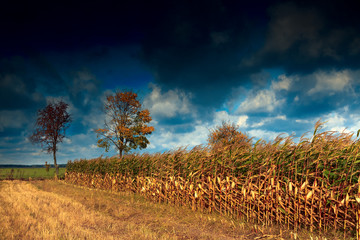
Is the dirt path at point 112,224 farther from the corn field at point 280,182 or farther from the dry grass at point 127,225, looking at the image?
the corn field at point 280,182

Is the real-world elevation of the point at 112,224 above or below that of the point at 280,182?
below

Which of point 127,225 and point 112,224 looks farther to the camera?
point 112,224

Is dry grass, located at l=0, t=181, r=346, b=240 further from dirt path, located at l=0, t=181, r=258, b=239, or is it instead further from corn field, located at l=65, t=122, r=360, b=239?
corn field, located at l=65, t=122, r=360, b=239

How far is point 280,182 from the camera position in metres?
6.93

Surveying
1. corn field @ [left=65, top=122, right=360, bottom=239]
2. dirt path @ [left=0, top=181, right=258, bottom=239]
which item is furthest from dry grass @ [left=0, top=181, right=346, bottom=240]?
corn field @ [left=65, top=122, right=360, bottom=239]

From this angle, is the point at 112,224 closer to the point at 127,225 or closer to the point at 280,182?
the point at 127,225

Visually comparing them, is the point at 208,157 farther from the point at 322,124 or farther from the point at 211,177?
the point at 322,124

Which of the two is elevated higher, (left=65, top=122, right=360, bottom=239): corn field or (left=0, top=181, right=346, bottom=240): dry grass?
(left=65, top=122, right=360, bottom=239): corn field

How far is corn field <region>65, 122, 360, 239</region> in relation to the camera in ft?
19.9

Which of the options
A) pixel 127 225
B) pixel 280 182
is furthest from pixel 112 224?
Answer: pixel 280 182

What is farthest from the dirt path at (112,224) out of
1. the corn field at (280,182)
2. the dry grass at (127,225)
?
the corn field at (280,182)

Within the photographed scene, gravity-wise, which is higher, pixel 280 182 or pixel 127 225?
pixel 280 182

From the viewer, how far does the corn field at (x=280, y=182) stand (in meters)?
6.07

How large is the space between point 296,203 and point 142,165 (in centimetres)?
853
